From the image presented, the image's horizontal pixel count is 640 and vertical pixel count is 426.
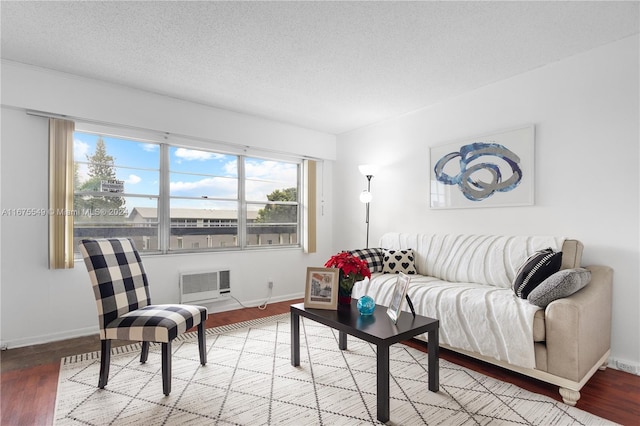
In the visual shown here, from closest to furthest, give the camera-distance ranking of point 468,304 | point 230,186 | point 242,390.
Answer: point 242,390 < point 468,304 < point 230,186

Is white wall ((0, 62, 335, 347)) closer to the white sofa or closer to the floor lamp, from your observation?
the floor lamp

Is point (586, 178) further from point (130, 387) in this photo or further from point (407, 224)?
point (130, 387)

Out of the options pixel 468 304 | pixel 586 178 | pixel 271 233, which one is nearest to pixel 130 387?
pixel 468 304

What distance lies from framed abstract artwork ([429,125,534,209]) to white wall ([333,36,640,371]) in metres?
0.07

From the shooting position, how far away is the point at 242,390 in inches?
86.1

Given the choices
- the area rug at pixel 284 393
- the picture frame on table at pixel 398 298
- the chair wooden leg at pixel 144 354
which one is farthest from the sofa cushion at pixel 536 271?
the chair wooden leg at pixel 144 354

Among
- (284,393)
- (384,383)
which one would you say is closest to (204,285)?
(284,393)

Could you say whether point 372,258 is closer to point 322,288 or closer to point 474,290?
point 474,290

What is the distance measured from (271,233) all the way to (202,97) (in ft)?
6.45

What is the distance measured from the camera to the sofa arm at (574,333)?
79.4 inches

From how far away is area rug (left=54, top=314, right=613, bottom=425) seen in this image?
1.88m

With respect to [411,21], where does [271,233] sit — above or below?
below

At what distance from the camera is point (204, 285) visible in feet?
13.1

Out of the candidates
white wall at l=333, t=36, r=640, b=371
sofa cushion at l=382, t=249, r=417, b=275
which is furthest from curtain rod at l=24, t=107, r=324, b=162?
sofa cushion at l=382, t=249, r=417, b=275
